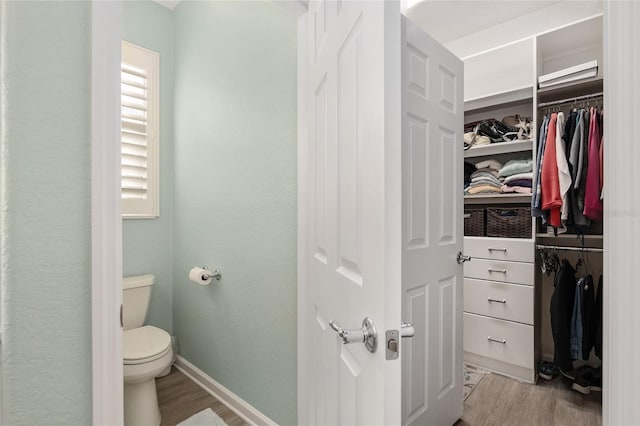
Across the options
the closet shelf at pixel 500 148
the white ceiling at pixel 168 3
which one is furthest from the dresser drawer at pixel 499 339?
the white ceiling at pixel 168 3

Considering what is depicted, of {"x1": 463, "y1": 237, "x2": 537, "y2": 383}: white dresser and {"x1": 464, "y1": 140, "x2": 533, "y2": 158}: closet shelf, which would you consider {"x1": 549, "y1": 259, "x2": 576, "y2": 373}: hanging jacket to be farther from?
{"x1": 464, "y1": 140, "x2": 533, "y2": 158}: closet shelf

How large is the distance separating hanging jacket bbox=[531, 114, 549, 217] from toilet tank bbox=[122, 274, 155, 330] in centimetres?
246

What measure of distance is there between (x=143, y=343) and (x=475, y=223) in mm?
2242

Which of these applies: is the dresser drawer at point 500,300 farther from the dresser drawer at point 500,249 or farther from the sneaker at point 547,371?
the sneaker at point 547,371

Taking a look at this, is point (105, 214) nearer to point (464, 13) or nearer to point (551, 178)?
point (551, 178)

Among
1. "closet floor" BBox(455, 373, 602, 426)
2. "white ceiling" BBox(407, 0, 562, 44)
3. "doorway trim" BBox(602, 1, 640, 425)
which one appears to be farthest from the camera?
"white ceiling" BBox(407, 0, 562, 44)

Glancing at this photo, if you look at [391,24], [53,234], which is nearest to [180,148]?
[53,234]

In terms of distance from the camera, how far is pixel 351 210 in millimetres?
794

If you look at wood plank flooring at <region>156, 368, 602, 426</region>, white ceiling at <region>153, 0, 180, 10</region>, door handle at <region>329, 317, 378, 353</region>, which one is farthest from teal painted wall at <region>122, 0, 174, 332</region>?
door handle at <region>329, 317, 378, 353</region>

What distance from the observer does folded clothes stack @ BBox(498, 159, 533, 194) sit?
6.99 feet

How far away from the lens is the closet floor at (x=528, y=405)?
170 cm

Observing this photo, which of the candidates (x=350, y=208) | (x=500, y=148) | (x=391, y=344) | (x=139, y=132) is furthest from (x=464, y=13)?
(x=391, y=344)

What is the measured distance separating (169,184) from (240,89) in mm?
1011

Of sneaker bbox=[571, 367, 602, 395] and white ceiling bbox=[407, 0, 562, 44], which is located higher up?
white ceiling bbox=[407, 0, 562, 44]
